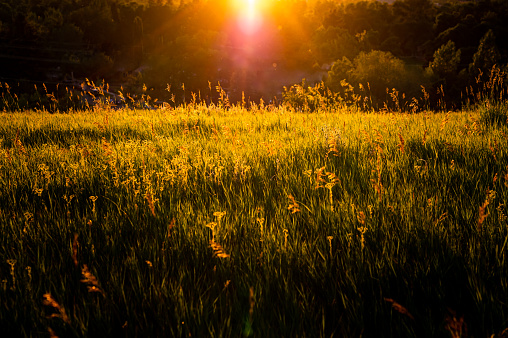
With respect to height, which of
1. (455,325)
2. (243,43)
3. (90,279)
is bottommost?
(455,325)

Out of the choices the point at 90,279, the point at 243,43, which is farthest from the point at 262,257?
the point at 243,43

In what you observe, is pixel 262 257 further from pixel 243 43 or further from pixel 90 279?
pixel 243 43

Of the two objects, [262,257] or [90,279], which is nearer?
[90,279]

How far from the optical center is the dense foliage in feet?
188

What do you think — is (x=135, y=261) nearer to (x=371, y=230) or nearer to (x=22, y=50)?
(x=371, y=230)

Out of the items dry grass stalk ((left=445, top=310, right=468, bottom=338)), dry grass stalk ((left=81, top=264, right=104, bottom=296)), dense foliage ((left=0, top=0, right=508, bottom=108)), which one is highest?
dense foliage ((left=0, top=0, right=508, bottom=108))

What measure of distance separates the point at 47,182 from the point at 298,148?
234 cm

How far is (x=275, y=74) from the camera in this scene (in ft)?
267

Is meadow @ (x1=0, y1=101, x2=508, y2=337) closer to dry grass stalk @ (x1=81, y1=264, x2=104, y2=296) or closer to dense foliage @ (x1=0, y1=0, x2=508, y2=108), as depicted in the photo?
dry grass stalk @ (x1=81, y1=264, x2=104, y2=296)

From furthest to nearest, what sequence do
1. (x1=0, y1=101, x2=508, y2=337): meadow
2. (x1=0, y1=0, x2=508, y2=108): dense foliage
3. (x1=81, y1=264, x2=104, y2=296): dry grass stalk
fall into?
1. (x1=0, y1=0, x2=508, y2=108): dense foliage
2. (x1=0, y1=101, x2=508, y2=337): meadow
3. (x1=81, y1=264, x2=104, y2=296): dry grass stalk

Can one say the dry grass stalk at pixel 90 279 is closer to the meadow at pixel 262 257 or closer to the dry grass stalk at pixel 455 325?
the meadow at pixel 262 257

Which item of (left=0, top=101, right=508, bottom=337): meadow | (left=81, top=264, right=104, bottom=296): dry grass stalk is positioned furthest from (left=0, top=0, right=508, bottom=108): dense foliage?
(left=81, top=264, right=104, bottom=296): dry grass stalk

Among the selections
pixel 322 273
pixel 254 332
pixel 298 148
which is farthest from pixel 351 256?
pixel 298 148

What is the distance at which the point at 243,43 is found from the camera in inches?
3383
